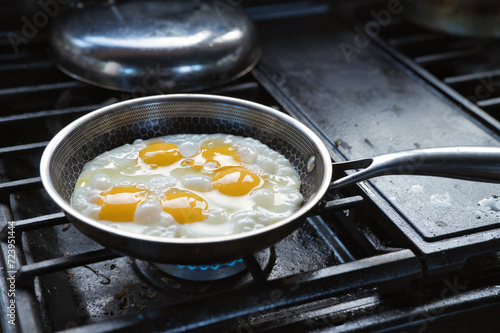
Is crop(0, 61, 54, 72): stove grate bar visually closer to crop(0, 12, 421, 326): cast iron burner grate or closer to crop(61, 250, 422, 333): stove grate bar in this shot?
crop(0, 12, 421, 326): cast iron burner grate

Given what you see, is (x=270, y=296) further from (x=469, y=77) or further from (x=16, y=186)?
(x=469, y=77)

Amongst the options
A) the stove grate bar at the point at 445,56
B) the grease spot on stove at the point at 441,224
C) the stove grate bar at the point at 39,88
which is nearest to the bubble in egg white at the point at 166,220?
the grease spot on stove at the point at 441,224

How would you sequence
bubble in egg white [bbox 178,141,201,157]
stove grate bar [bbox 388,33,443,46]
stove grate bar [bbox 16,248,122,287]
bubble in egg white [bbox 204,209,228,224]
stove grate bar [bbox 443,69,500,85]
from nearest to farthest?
stove grate bar [bbox 16,248,122,287], bubble in egg white [bbox 204,209,228,224], bubble in egg white [bbox 178,141,201,157], stove grate bar [bbox 443,69,500,85], stove grate bar [bbox 388,33,443,46]

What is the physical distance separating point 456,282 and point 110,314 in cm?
79

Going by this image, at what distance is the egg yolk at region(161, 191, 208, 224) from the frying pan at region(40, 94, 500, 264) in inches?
6.3

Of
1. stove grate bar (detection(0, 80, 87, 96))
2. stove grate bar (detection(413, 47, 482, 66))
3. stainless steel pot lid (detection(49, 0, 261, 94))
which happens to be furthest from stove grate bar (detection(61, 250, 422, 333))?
stove grate bar (detection(413, 47, 482, 66))

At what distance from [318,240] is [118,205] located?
549mm

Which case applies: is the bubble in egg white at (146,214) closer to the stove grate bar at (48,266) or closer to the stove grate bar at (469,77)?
the stove grate bar at (48,266)

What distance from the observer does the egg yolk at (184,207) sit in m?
1.14

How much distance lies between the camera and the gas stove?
1069mm

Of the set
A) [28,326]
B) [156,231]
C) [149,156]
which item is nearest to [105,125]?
[149,156]

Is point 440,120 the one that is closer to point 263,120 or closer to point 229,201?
point 263,120

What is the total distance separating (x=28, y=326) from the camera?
966 millimetres

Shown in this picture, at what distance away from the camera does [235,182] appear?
1242 mm
